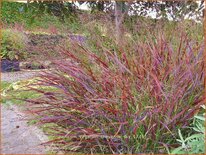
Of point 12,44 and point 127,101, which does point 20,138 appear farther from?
point 12,44

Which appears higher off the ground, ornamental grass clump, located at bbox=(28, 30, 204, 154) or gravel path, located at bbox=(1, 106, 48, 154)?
ornamental grass clump, located at bbox=(28, 30, 204, 154)

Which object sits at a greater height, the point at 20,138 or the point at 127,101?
the point at 127,101

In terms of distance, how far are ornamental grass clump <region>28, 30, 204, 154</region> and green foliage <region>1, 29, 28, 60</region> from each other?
6010 mm

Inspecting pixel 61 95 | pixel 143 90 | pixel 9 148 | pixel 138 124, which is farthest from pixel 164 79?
pixel 9 148

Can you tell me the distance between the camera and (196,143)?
2.26 m

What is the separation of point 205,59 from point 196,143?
2.38ft

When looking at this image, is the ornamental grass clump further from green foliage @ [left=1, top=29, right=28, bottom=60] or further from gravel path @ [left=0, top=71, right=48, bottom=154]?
green foliage @ [left=1, top=29, right=28, bottom=60]

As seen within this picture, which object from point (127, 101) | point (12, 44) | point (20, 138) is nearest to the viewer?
point (127, 101)

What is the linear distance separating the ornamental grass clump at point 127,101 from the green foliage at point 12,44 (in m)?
6.01

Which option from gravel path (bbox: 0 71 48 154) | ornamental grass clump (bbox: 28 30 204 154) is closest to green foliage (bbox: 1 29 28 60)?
gravel path (bbox: 0 71 48 154)

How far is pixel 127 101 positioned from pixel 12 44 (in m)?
6.98

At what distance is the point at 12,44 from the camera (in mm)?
8961

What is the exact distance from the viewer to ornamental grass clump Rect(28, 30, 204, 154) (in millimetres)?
2461

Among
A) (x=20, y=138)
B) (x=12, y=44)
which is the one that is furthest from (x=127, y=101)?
(x=12, y=44)
